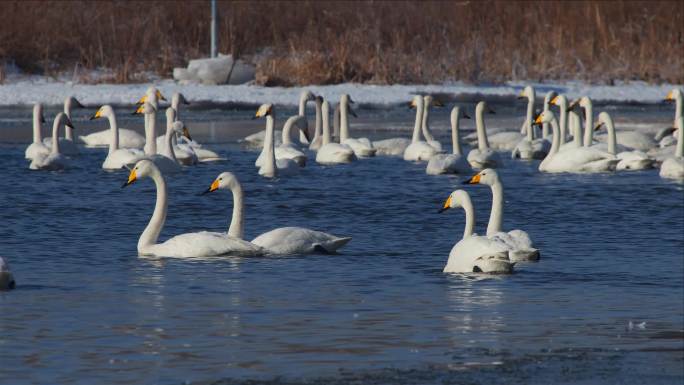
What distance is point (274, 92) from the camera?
2922cm

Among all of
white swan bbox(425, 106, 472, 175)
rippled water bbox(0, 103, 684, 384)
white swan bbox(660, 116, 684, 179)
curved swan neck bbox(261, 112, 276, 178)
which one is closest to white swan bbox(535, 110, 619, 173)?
white swan bbox(660, 116, 684, 179)

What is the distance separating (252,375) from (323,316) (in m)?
1.60

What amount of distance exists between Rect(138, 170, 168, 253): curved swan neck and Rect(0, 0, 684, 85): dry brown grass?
18.2m

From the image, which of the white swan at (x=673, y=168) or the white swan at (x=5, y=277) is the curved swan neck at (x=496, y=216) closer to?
the white swan at (x=5, y=277)

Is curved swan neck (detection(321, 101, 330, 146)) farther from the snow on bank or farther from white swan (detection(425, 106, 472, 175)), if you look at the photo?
the snow on bank

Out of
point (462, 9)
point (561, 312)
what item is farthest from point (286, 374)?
point (462, 9)

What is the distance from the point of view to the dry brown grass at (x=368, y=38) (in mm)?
30875

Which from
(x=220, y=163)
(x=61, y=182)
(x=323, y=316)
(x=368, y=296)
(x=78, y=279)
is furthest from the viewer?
(x=220, y=163)

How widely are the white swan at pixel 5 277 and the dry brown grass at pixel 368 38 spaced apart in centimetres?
2075

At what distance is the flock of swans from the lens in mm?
10875

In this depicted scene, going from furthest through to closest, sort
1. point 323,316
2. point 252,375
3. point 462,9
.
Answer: point 462,9 → point 323,316 → point 252,375

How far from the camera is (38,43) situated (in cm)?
3259

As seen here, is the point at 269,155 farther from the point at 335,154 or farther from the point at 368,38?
the point at 368,38

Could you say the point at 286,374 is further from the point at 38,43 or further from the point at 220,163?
the point at 38,43
